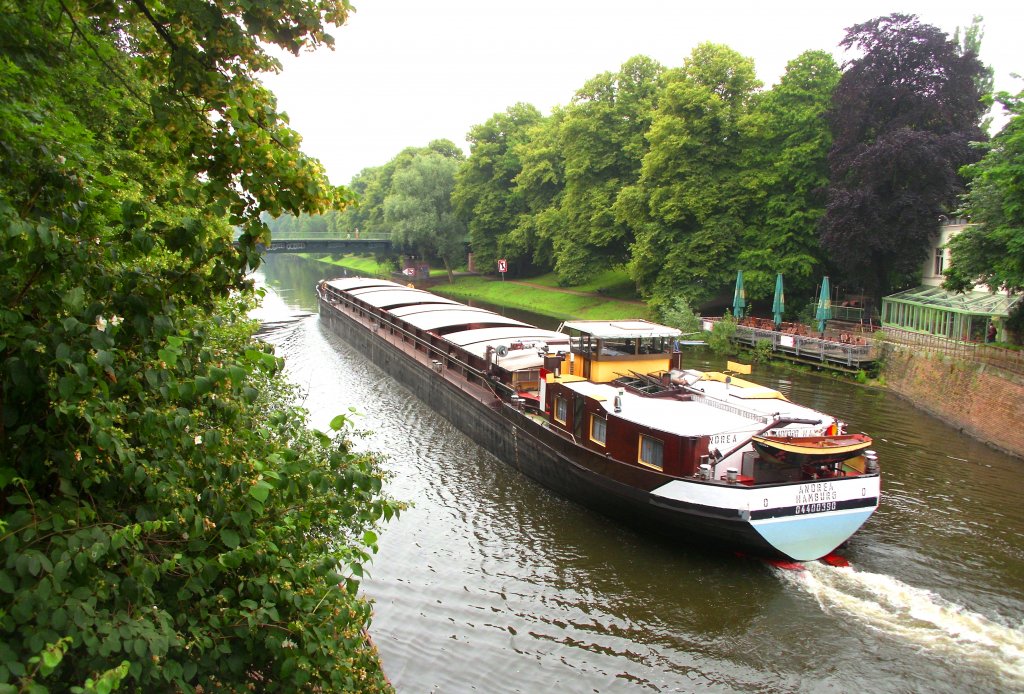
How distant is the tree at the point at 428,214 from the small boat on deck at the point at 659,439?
51.5m

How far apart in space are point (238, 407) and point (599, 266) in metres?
52.2

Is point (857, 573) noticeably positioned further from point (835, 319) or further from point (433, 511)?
point (835, 319)

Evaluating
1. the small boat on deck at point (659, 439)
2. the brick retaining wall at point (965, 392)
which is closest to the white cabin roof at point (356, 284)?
A: the small boat on deck at point (659, 439)

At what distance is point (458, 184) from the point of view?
78.0 metres

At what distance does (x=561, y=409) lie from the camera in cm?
2023

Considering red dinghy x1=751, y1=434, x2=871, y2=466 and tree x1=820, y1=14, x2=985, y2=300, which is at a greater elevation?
tree x1=820, y1=14, x2=985, y2=300

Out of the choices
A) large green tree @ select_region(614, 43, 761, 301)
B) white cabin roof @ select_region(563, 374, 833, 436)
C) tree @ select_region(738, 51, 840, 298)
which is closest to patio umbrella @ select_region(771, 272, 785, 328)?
tree @ select_region(738, 51, 840, 298)

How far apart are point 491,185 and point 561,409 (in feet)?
190

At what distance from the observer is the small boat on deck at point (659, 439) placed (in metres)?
15.3

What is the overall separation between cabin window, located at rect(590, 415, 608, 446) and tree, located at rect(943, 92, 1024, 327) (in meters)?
15.7

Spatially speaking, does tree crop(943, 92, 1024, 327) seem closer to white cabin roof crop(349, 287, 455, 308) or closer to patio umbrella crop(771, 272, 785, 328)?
patio umbrella crop(771, 272, 785, 328)

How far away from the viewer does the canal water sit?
40.8 feet

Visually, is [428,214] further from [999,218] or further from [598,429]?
[598,429]

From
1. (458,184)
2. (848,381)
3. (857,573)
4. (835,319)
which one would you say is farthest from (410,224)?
(857,573)
